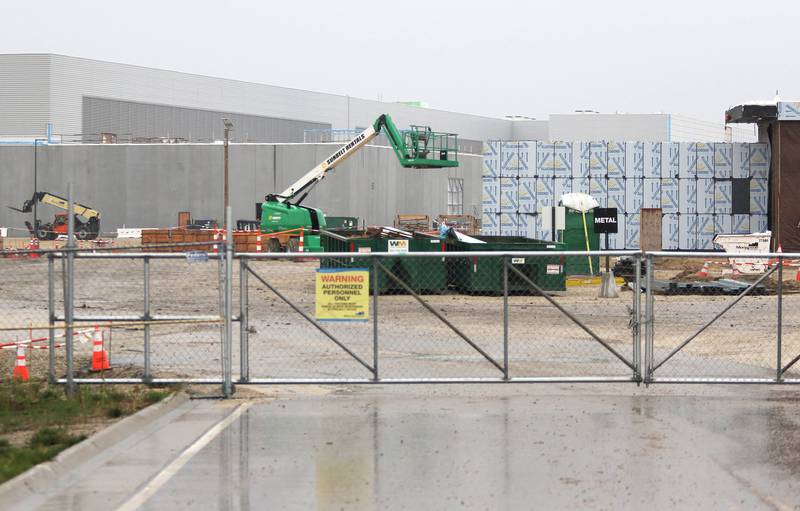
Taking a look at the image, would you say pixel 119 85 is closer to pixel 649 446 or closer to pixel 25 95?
pixel 25 95

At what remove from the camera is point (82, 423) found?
11.0 m

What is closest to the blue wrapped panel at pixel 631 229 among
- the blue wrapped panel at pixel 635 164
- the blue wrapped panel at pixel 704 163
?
the blue wrapped panel at pixel 635 164

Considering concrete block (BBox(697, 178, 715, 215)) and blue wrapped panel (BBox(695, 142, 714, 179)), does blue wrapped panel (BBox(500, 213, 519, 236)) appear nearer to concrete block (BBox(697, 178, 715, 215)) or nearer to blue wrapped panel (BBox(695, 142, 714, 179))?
concrete block (BBox(697, 178, 715, 215))

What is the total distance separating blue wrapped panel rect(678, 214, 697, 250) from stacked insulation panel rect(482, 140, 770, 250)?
1.8 inches

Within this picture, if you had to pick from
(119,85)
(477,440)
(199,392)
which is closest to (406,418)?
(477,440)

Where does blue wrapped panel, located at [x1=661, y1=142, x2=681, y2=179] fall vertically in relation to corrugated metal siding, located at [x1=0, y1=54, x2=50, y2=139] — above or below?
below

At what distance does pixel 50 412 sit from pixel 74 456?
7.99ft

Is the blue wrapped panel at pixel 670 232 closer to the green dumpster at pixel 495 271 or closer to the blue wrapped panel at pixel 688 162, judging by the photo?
the blue wrapped panel at pixel 688 162

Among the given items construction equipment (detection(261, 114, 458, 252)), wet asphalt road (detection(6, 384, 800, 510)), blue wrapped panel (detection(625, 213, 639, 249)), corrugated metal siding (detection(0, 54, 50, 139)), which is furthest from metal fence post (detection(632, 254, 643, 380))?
corrugated metal siding (detection(0, 54, 50, 139))

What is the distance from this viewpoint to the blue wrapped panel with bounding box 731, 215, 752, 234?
49.1 metres

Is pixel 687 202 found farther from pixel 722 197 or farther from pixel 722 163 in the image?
pixel 722 163

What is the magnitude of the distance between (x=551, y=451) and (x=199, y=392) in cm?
516

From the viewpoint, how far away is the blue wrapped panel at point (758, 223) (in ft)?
161

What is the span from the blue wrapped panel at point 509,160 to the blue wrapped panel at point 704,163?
8316 mm
